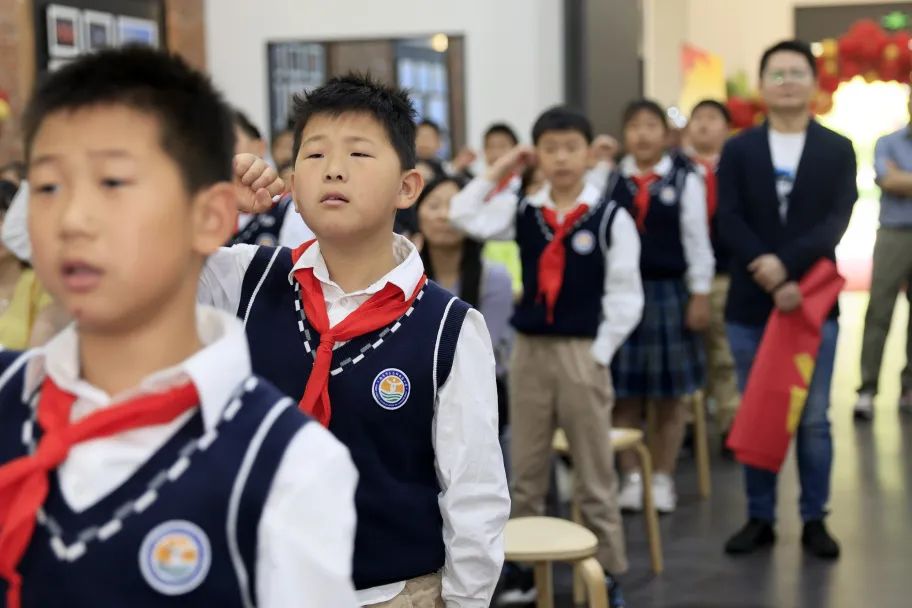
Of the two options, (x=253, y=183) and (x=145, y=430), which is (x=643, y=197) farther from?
(x=145, y=430)

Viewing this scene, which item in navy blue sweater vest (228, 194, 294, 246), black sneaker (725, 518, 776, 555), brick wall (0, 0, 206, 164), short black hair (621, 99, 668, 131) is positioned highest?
brick wall (0, 0, 206, 164)

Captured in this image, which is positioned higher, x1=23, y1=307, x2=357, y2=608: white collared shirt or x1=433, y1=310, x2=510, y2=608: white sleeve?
x1=23, y1=307, x2=357, y2=608: white collared shirt

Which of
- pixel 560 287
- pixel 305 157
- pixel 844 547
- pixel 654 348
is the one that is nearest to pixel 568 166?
pixel 560 287

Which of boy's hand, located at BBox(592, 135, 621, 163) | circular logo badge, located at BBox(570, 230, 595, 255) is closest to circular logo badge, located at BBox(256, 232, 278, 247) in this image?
circular logo badge, located at BBox(570, 230, 595, 255)

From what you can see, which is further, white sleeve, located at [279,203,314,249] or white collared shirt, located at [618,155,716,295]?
white collared shirt, located at [618,155,716,295]

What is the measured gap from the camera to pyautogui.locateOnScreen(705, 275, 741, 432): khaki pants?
5.72 meters

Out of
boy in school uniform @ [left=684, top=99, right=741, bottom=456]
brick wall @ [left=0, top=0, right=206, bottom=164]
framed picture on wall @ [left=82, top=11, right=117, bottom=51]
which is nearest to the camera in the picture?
boy in school uniform @ [left=684, top=99, right=741, bottom=456]

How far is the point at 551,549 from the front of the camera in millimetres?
3012

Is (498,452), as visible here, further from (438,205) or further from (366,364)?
(438,205)

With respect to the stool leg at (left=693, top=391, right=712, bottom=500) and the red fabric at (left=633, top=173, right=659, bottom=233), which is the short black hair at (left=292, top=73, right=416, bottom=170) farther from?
the stool leg at (left=693, top=391, right=712, bottom=500)

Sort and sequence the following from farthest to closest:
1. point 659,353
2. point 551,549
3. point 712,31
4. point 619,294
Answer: point 712,31, point 659,353, point 619,294, point 551,549

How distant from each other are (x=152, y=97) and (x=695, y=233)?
3.88 m

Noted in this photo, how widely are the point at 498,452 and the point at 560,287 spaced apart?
6.62 feet

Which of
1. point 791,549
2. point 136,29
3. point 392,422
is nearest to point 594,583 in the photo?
point 392,422
